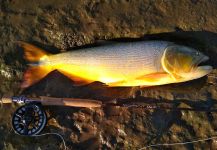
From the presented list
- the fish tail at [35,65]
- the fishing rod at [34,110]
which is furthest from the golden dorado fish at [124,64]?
the fishing rod at [34,110]

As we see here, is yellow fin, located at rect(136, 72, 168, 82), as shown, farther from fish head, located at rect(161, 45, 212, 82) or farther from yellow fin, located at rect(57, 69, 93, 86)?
yellow fin, located at rect(57, 69, 93, 86)

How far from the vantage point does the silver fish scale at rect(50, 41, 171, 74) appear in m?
4.96

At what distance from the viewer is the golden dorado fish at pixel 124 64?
4941mm

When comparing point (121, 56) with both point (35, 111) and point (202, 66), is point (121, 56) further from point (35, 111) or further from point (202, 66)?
point (35, 111)

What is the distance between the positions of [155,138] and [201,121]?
0.53 meters

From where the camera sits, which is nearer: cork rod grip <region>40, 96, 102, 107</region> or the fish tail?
cork rod grip <region>40, 96, 102, 107</region>

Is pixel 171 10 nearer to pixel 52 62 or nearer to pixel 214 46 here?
pixel 214 46

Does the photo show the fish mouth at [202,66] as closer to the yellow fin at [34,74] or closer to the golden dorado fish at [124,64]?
the golden dorado fish at [124,64]

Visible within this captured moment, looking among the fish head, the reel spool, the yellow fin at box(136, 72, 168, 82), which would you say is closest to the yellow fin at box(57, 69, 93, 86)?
the reel spool

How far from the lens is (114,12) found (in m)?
5.21

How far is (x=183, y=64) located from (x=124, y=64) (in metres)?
0.63

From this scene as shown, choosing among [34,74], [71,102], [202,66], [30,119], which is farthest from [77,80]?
[202,66]

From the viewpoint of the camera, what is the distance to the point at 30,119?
4.92 metres

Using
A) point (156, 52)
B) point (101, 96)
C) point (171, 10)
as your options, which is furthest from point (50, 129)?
point (171, 10)
